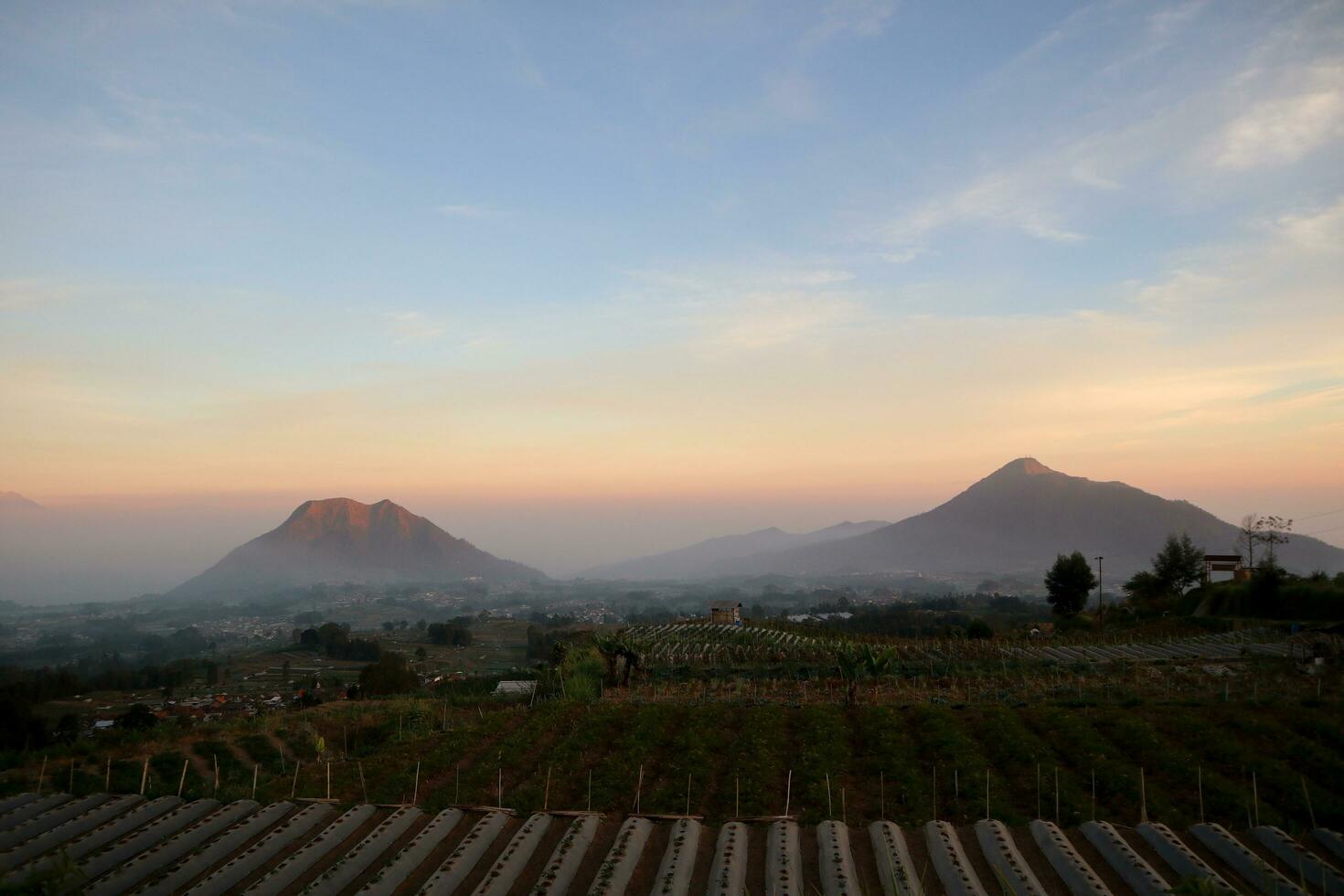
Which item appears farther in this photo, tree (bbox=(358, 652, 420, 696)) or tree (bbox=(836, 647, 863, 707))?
tree (bbox=(358, 652, 420, 696))

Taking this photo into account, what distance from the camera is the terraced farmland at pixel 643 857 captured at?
700cm

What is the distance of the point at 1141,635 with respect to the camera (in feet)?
97.8

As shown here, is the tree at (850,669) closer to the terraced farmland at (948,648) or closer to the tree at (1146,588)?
the terraced farmland at (948,648)

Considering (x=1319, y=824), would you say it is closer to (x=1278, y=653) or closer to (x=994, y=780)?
(x=994, y=780)

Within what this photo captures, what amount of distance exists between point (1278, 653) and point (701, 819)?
70.5ft

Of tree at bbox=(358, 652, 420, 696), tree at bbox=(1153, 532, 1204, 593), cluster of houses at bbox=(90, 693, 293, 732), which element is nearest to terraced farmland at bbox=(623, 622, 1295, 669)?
→ tree at bbox=(358, 652, 420, 696)

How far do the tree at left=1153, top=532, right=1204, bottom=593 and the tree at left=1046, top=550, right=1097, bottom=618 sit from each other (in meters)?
4.64

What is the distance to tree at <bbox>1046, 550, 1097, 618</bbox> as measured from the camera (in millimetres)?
44438

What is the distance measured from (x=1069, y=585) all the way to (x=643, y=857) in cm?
4371

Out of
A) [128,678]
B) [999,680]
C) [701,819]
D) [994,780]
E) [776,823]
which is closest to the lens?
[776,823]

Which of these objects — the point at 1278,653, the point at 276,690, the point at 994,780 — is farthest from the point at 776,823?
the point at 276,690

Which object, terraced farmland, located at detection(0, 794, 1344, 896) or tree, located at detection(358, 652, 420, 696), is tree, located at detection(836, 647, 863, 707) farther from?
tree, located at detection(358, 652, 420, 696)

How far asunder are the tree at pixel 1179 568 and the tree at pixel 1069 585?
4.64 metres

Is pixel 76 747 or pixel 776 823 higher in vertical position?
pixel 776 823
